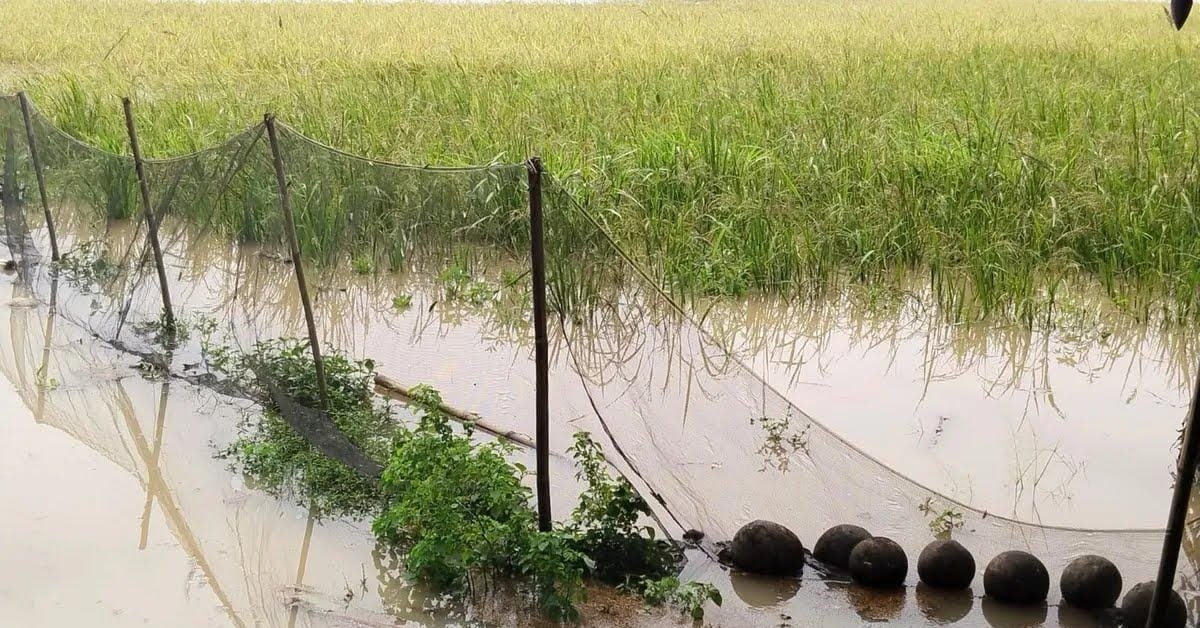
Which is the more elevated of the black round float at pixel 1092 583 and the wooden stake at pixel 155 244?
the wooden stake at pixel 155 244

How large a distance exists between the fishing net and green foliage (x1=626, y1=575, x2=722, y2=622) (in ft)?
0.96

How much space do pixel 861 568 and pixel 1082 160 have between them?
421 centimetres

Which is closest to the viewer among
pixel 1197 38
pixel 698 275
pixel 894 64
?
pixel 698 275

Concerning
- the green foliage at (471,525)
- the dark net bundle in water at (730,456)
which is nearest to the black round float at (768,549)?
the dark net bundle in water at (730,456)

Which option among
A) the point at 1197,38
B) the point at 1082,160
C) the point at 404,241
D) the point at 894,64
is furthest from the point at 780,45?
the point at 404,241

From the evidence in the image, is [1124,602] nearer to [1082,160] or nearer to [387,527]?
[387,527]

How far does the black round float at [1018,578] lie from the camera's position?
305 centimetres

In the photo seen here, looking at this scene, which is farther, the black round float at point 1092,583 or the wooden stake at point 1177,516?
the black round float at point 1092,583

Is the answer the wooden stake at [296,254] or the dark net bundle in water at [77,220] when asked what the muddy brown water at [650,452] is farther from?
the dark net bundle in water at [77,220]

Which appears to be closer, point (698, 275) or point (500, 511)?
point (500, 511)

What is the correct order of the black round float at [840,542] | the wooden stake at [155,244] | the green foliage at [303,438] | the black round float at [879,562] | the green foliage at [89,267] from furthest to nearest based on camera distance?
1. the green foliage at [89,267]
2. the wooden stake at [155,244]
3. the green foliage at [303,438]
4. the black round float at [840,542]
5. the black round float at [879,562]

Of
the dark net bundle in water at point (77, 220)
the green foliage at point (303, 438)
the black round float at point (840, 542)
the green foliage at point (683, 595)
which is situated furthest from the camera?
the dark net bundle in water at point (77, 220)

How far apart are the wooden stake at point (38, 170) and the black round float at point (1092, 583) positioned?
17.6 feet

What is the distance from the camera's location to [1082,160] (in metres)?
6.46
